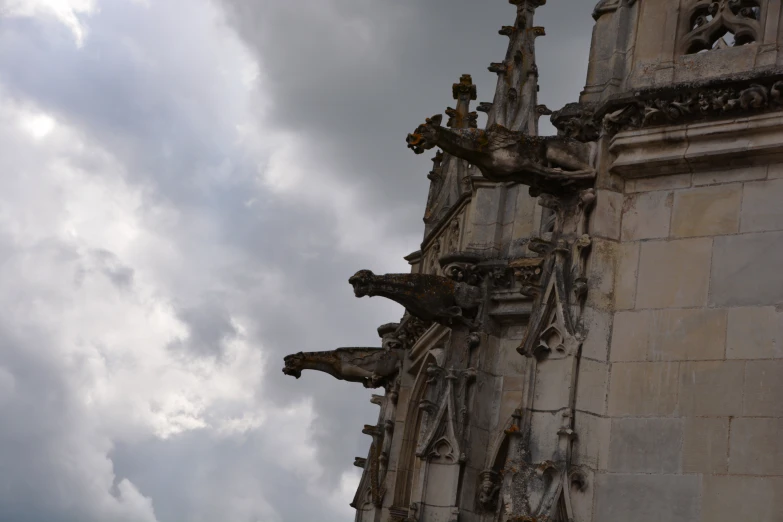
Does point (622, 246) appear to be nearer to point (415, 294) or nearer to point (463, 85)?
point (415, 294)

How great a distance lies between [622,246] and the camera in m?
9.44

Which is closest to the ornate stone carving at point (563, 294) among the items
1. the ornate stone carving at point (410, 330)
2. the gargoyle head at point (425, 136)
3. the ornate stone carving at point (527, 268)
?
the gargoyle head at point (425, 136)

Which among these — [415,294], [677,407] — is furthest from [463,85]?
[677,407]

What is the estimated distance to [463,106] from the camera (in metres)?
18.8

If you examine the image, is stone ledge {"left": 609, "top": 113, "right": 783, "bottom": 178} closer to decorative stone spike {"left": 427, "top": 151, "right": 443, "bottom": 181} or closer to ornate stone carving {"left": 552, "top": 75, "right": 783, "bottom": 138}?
ornate stone carving {"left": 552, "top": 75, "right": 783, "bottom": 138}

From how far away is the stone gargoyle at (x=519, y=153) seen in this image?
9.70m

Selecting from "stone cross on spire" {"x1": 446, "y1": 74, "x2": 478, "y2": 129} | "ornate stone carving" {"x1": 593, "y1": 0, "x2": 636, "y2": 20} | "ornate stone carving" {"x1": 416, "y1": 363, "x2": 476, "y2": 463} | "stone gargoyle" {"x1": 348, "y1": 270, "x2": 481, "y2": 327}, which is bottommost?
"ornate stone carving" {"x1": 416, "y1": 363, "x2": 476, "y2": 463}

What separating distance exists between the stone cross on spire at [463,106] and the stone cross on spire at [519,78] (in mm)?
1460

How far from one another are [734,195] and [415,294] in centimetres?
621

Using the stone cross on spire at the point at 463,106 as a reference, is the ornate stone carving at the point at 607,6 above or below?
below

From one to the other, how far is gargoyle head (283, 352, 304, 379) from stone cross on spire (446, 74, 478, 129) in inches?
147

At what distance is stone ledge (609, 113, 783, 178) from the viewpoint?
9062 mm

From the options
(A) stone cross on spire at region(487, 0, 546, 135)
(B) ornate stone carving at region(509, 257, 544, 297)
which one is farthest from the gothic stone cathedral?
(A) stone cross on spire at region(487, 0, 546, 135)

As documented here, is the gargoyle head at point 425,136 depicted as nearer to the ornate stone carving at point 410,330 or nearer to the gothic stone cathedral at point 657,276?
the gothic stone cathedral at point 657,276
